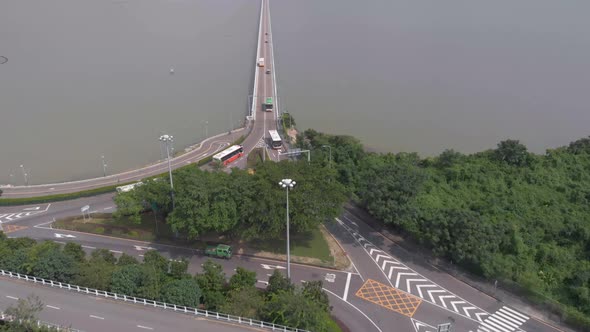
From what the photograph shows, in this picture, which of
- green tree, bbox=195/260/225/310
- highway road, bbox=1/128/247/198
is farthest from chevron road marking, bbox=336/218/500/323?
highway road, bbox=1/128/247/198

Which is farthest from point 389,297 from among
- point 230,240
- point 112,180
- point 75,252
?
point 112,180

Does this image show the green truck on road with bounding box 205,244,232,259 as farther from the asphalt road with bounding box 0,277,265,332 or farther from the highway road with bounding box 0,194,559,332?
the asphalt road with bounding box 0,277,265,332

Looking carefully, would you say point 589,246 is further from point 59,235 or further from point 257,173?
point 59,235

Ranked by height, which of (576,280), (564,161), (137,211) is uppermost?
(564,161)

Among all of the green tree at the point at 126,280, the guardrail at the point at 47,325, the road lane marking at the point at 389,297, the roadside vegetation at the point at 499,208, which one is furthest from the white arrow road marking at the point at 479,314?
the guardrail at the point at 47,325

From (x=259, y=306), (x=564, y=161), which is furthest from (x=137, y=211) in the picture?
(x=564, y=161)

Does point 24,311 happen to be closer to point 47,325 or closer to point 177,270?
point 47,325
